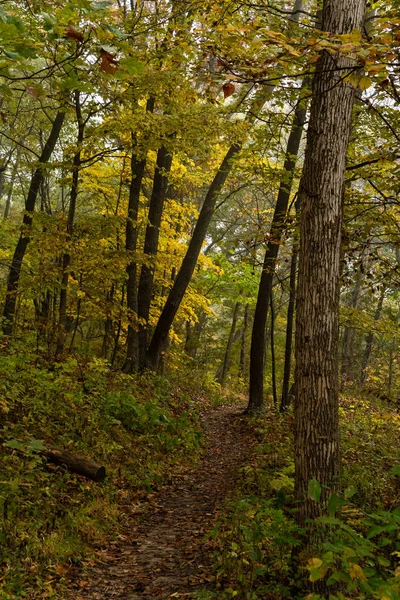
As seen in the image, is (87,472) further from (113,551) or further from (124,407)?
(124,407)

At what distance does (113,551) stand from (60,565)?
0.92m

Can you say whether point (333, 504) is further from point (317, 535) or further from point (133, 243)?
point (133, 243)

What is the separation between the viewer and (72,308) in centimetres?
1211

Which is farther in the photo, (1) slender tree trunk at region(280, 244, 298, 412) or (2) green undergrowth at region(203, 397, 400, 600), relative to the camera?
(1) slender tree trunk at region(280, 244, 298, 412)

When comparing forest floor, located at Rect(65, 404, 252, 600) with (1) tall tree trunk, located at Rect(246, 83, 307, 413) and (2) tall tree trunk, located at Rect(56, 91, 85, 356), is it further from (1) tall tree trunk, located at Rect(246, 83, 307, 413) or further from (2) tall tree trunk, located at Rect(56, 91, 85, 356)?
(1) tall tree trunk, located at Rect(246, 83, 307, 413)

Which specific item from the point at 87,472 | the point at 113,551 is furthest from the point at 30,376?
the point at 113,551

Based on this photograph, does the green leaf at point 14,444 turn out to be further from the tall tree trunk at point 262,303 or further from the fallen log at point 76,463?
the tall tree trunk at point 262,303

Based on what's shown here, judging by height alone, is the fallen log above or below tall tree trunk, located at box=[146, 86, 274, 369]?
below

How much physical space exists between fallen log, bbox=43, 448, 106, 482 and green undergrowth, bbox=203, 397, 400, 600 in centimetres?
170

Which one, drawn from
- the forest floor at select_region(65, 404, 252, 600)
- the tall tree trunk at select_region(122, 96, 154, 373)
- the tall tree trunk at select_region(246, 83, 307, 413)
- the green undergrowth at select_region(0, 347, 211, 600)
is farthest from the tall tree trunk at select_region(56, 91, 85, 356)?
the tall tree trunk at select_region(246, 83, 307, 413)

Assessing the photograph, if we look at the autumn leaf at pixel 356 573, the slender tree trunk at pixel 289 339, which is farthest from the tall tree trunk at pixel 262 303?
the autumn leaf at pixel 356 573

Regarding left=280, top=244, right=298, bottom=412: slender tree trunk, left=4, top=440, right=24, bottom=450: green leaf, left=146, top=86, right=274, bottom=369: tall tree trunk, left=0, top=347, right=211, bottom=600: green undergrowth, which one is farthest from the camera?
left=146, top=86, right=274, bottom=369: tall tree trunk

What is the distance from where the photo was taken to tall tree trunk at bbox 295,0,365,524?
426cm

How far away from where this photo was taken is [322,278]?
4344 millimetres
